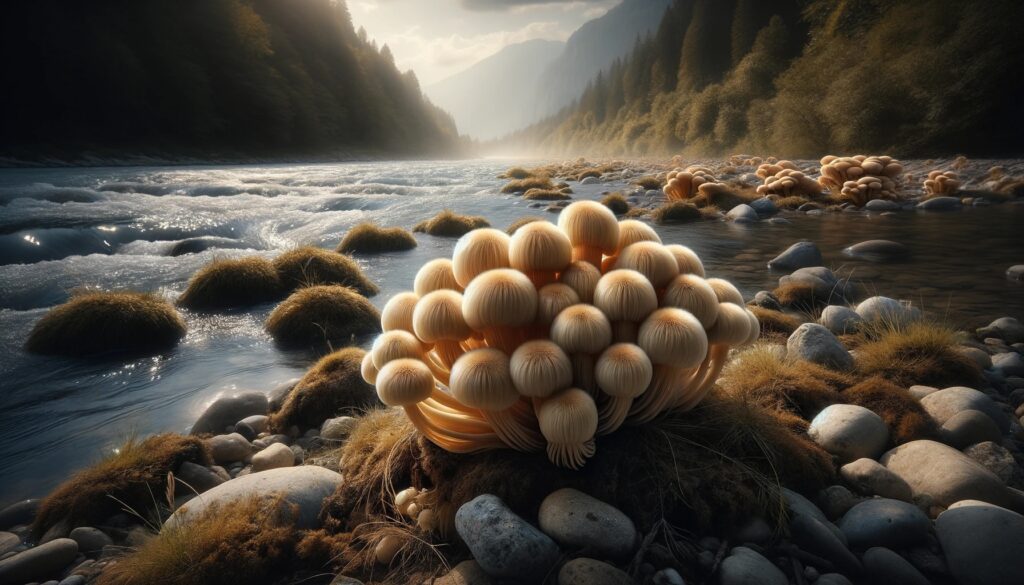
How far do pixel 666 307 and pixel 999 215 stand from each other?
15.6 metres

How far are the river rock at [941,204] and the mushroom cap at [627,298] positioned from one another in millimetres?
16542

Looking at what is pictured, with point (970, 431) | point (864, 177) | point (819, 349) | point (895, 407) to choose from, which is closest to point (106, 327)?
point (819, 349)

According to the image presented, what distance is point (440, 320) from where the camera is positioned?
6.89ft

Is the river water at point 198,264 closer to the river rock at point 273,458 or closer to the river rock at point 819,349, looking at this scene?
the river rock at point 273,458

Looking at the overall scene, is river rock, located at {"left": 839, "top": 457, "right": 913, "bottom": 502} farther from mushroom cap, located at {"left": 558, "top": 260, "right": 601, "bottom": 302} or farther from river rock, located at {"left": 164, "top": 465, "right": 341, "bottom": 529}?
river rock, located at {"left": 164, "top": 465, "right": 341, "bottom": 529}

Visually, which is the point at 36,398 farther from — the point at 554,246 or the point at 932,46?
the point at 932,46

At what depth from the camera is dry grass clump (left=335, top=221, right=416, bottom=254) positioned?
11211mm

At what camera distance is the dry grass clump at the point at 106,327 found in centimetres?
572

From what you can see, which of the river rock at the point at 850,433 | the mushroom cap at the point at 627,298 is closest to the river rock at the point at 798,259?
the river rock at the point at 850,433

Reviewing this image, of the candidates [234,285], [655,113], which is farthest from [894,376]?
[655,113]

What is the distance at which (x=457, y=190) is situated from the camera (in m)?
23.5

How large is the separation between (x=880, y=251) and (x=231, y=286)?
11.3 m

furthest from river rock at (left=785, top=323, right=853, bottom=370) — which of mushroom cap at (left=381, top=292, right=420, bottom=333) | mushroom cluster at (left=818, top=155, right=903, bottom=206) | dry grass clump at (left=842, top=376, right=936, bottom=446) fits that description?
mushroom cluster at (left=818, top=155, right=903, bottom=206)

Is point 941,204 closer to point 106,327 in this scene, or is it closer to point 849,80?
point 106,327
